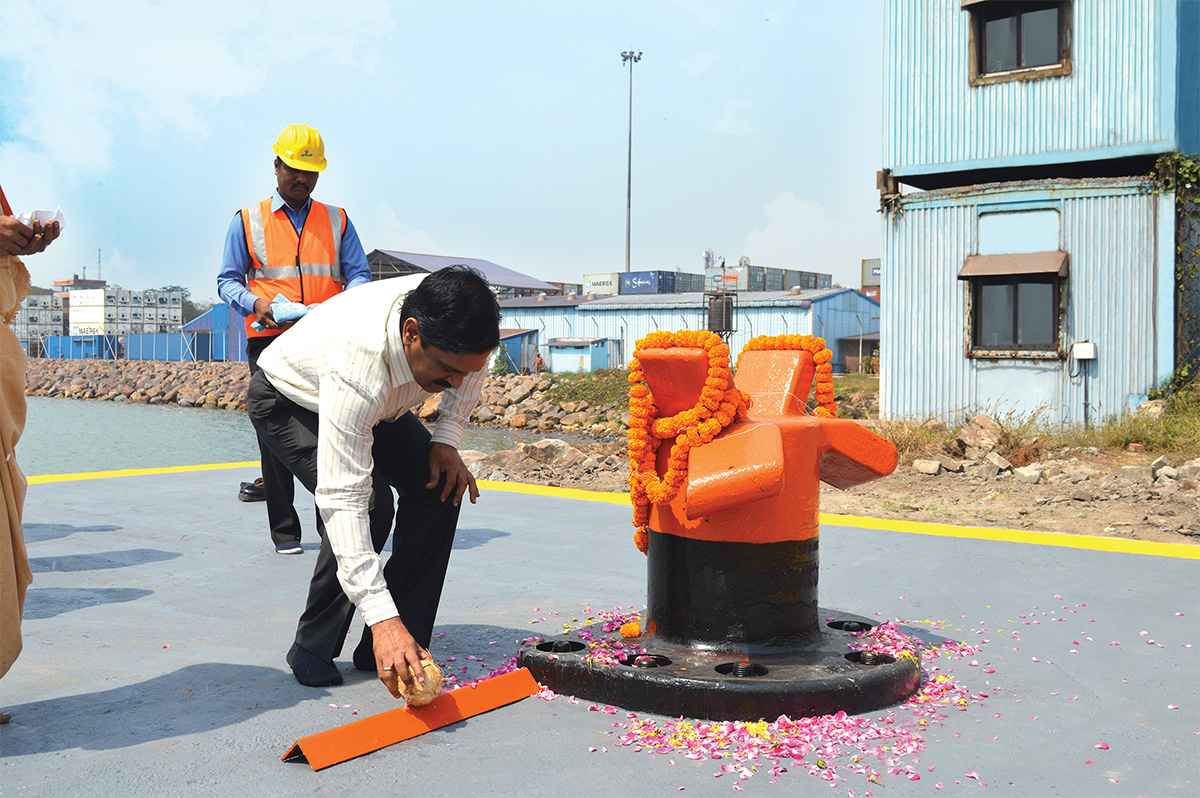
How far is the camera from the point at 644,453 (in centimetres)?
284

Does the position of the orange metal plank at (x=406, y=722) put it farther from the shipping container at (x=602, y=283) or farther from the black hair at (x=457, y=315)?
the shipping container at (x=602, y=283)

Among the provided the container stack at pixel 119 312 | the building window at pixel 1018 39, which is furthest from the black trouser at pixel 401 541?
the container stack at pixel 119 312

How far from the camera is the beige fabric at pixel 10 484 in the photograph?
2258 mm

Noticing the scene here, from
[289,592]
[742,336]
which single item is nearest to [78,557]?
[289,592]

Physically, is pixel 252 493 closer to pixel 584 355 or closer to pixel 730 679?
pixel 730 679

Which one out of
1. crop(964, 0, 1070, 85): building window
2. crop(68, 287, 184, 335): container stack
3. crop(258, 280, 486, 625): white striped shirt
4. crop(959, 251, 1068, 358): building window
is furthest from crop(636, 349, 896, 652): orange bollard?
crop(68, 287, 184, 335): container stack

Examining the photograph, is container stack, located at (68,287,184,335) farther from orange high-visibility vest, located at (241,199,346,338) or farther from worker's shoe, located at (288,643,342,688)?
worker's shoe, located at (288,643,342,688)

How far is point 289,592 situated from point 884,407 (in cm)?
1077

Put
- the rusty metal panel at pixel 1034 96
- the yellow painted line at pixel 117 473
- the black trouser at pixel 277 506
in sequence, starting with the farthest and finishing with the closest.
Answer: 1. the rusty metal panel at pixel 1034 96
2. the yellow painted line at pixel 117 473
3. the black trouser at pixel 277 506

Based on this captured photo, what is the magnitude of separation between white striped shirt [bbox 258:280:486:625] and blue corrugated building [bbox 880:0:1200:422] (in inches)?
388

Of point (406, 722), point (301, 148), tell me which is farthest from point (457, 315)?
point (301, 148)

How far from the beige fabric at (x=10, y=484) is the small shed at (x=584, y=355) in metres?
32.1

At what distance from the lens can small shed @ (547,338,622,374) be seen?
35219 millimetres

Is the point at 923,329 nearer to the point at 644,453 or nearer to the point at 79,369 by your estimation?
the point at 644,453
